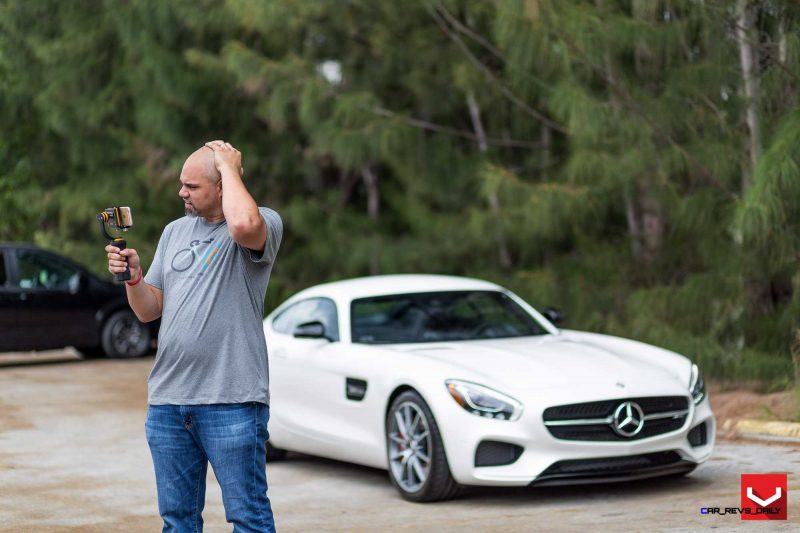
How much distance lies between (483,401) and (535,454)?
0.43 meters

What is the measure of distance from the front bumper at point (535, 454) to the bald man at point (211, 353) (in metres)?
3.01

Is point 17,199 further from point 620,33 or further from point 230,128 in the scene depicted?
point 620,33

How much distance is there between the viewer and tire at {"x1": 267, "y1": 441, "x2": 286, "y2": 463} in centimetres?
1021

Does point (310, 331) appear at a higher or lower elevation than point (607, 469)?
higher

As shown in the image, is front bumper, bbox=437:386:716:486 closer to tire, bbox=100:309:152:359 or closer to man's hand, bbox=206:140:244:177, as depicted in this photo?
man's hand, bbox=206:140:244:177

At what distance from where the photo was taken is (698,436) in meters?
8.54

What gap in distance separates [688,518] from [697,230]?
5.99 meters

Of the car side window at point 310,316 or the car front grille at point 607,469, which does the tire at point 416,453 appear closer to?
the car front grille at point 607,469

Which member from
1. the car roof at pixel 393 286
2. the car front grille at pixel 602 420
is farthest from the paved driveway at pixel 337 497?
the car roof at pixel 393 286

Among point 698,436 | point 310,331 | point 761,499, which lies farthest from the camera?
point 310,331

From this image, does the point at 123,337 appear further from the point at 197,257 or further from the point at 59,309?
the point at 197,257

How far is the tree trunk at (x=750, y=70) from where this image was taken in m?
12.0

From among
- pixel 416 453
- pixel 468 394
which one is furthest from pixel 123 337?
pixel 468 394

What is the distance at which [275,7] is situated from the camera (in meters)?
16.3
